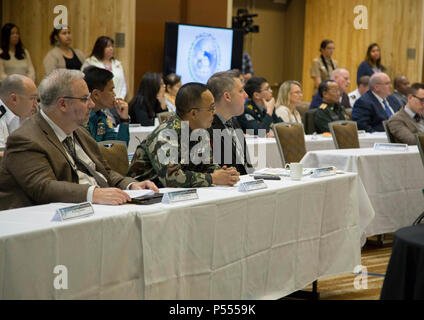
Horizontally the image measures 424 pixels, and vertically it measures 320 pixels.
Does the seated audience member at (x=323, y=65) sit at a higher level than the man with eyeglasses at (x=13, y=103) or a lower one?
higher

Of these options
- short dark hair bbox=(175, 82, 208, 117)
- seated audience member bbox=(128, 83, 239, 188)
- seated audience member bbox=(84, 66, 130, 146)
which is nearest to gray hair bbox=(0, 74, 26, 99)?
seated audience member bbox=(84, 66, 130, 146)

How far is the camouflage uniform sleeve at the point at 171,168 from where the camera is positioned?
3.01 metres

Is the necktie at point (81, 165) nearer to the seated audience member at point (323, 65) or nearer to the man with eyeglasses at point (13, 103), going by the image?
the man with eyeglasses at point (13, 103)

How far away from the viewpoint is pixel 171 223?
248cm

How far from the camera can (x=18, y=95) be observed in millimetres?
4160

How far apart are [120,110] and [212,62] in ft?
16.0

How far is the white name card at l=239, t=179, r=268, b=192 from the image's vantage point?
2883 mm

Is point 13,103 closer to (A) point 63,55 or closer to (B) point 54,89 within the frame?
(B) point 54,89

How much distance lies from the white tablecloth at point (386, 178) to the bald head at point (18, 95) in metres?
1.91

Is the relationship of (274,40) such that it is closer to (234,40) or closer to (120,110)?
(234,40)

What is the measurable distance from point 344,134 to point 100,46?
11.2ft

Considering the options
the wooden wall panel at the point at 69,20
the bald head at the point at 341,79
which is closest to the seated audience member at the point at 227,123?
the wooden wall panel at the point at 69,20

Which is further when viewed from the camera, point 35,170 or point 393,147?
point 393,147

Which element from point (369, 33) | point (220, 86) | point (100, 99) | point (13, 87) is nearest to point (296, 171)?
point (220, 86)
